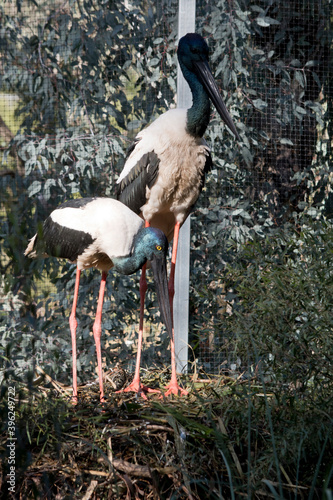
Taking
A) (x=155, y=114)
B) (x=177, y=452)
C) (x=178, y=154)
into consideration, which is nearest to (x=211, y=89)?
(x=178, y=154)

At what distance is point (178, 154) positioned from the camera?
298cm

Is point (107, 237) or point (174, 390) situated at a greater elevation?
point (107, 237)

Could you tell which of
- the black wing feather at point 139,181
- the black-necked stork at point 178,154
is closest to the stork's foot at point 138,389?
the black-necked stork at point 178,154

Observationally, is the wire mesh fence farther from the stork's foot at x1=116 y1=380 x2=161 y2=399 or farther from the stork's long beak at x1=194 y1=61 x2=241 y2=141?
the stork's foot at x1=116 y1=380 x2=161 y2=399

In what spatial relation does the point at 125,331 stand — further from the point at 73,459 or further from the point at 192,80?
the point at 73,459

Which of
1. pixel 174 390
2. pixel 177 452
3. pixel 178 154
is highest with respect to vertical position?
pixel 178 154

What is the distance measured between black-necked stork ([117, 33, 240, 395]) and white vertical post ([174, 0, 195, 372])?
32 cm

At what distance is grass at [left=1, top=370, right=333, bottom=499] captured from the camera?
162 centimetres

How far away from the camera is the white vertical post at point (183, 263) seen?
3.37 m

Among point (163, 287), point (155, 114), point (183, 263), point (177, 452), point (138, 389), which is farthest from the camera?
point (155, 114)

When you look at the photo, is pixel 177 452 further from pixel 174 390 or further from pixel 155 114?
pixel 155 114

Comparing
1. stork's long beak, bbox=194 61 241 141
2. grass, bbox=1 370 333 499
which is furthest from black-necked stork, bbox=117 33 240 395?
grass, bbox=1 370 333 499

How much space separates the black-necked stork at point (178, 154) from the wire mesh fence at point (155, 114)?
0.86 m

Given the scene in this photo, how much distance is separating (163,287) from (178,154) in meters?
0.59
